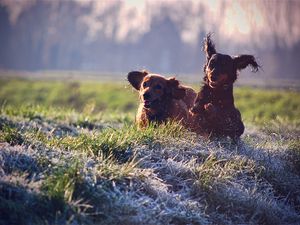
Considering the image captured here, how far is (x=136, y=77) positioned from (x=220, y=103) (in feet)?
5.71

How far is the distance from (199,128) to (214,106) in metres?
0.41

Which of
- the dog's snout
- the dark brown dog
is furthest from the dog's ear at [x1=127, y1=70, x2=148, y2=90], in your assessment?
the dog's snout

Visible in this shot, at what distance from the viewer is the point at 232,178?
663 cm

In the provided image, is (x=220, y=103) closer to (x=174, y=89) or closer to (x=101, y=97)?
(x=174, y=89)

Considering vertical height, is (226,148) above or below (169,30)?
below

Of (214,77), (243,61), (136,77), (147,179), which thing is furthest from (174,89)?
(147,179)

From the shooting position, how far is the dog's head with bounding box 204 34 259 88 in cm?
790

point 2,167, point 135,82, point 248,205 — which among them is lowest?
point 248,205

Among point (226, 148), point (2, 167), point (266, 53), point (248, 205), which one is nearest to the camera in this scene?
point (2, 167)

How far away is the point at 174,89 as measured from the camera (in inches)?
343

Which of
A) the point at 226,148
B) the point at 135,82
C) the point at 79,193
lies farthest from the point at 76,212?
the point at 135,82

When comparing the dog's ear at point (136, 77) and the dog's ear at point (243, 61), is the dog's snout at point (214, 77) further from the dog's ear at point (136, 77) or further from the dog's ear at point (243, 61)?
the dog's ear at point (136, 77)

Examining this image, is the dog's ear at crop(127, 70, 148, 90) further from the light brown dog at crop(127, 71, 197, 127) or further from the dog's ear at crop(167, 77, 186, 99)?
the dog's ear at crop(167, 77, 186, 99)

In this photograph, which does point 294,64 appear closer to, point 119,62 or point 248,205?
point 119,62
